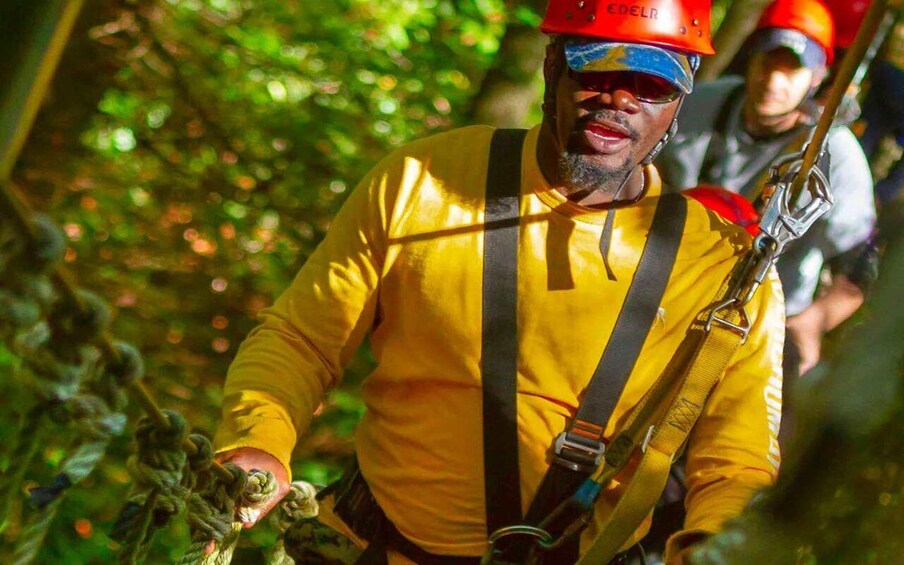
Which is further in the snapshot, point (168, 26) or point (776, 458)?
point (168, 26)

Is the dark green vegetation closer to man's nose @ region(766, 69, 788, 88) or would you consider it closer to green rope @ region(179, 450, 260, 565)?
man's nose @ region(766, 69, 788, 88)

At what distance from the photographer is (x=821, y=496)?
1.16 meters

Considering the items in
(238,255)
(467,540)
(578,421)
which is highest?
(578,421)

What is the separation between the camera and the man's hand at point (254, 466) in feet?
8.59

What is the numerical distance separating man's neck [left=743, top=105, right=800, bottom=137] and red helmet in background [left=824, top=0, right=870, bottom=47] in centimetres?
51

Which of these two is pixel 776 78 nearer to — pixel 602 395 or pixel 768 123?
pixel 768 123

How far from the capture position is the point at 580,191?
3.03 m

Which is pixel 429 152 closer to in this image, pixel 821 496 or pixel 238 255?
pixel 821 496

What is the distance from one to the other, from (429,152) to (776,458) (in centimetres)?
104

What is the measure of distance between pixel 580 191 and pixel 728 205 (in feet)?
2.67

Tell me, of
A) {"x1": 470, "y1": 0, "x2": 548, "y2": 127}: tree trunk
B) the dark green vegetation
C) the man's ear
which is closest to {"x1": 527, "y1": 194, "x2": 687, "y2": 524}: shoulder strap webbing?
the man's ear

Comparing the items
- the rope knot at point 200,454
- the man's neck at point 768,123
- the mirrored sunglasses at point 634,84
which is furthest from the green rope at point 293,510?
the man's neck at point 768,123

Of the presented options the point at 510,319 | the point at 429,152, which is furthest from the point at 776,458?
the point at 429,152

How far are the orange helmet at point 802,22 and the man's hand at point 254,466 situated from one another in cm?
276
